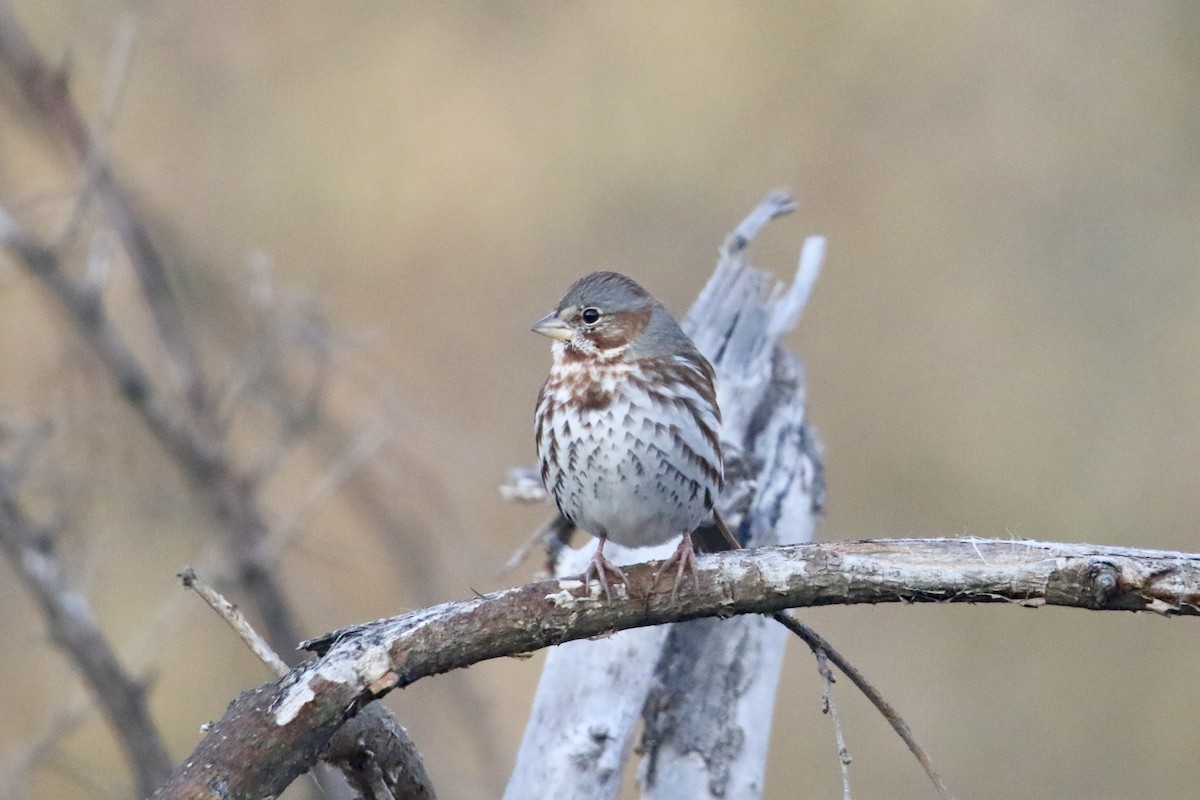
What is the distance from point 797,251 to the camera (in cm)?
941

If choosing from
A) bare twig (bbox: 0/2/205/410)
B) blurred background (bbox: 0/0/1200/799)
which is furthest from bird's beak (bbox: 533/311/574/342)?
blurred background (bbox: 0/0/1200/799)

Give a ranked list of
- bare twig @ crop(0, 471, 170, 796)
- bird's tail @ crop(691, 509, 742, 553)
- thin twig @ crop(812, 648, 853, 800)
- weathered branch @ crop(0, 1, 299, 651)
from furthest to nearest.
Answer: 1. weathered branch @ crop(0, 1, 299, 651)
2. bare twig @ crop(0, 471, 170, 796)
3. bird's tail @ crop(691, 509, 742, 553)
4. thin twig @ crop(812, 648, 853, 800)

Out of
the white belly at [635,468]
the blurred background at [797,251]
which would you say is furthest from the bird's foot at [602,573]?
the blurred background at [797,251]

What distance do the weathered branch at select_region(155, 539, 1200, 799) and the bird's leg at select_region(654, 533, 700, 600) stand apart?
0.03 m

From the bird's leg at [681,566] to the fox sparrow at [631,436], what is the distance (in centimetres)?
38

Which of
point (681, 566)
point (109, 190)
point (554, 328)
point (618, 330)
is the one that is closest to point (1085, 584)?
point (681, 566)

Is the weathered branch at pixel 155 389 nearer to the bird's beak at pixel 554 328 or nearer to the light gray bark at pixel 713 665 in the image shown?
the light gray bark at pixel 713 665

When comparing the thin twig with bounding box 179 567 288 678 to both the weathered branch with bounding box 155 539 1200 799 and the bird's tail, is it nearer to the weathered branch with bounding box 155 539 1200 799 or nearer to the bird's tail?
the weathered branch with bounding box 155 539 1200 799

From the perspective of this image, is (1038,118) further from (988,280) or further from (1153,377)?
(1153,377)

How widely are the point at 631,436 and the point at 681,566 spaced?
2.40 ft

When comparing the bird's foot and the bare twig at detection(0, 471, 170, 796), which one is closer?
the bird's foot

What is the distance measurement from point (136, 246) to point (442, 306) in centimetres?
386

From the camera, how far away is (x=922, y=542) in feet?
10.5

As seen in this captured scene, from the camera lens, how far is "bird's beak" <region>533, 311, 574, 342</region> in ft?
15.1
